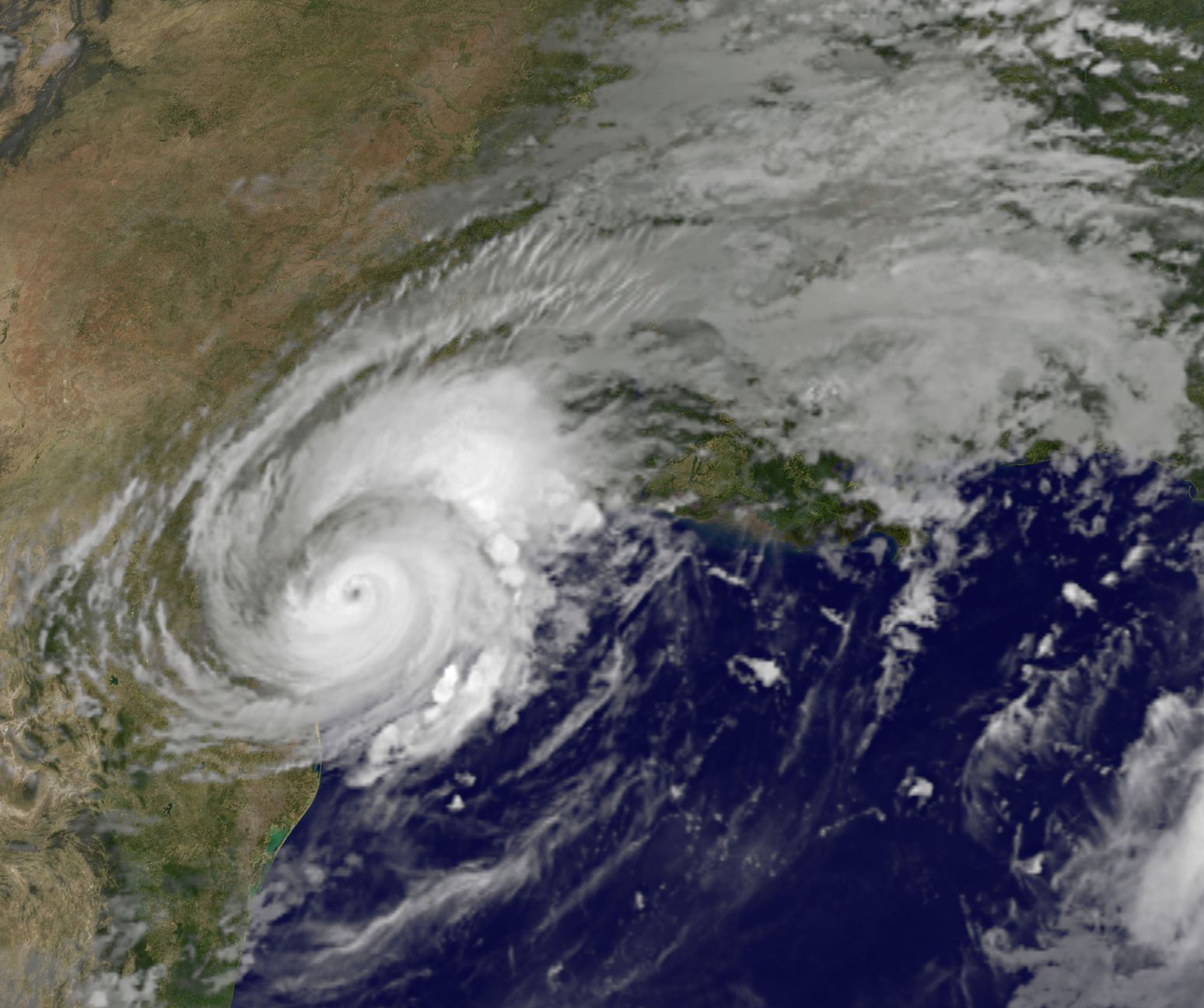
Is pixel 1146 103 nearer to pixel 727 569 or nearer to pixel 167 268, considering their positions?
pixel 727 569

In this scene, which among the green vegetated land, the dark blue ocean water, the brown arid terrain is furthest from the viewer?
the green vegetated land

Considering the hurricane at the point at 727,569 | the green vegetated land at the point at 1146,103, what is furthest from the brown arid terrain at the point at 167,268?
the green vegetated land at the point at 1146,103

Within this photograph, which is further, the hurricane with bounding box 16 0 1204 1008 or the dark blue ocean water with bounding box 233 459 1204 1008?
the hurricane with bounding box 16 0 1204 1008

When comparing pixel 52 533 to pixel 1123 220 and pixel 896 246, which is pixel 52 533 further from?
pixel 1123 220

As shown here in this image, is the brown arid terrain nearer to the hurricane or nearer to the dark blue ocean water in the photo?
the hurricane

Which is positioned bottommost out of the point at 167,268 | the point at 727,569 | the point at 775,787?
the point at 775,787

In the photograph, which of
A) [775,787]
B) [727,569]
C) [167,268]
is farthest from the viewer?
[167,268]

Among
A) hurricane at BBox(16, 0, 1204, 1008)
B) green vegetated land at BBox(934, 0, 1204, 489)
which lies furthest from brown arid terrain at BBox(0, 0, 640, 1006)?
green vegetated land at BBox(934, 0, 1204, 489)

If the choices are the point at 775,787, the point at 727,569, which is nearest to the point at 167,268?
the point at 727,569
